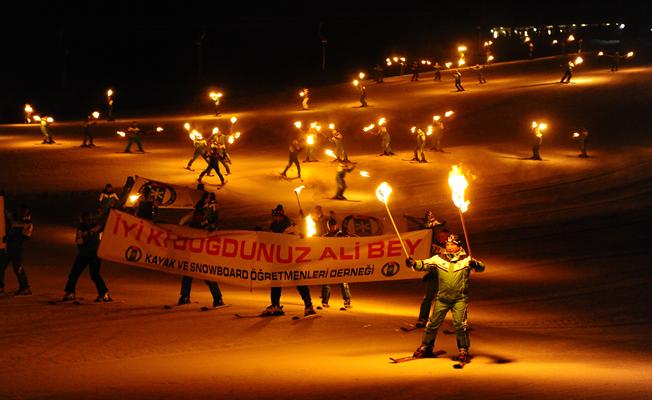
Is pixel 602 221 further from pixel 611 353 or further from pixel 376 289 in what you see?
pixel 611 353

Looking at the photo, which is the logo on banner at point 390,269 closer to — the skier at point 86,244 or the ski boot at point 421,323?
the ski boot at point 421,323

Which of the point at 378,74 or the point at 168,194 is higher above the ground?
the point at 378,74

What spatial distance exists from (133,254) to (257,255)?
6.11 feet

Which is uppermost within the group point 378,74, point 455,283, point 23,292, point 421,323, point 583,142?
point 378,74

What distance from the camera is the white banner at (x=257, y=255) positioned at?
12.7 metres

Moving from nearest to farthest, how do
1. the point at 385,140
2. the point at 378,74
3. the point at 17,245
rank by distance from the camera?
the point at 17,245, the point at 385,140, the point at 378,74

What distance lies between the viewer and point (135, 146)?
3572 cm

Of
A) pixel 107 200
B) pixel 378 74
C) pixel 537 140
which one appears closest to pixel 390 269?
pixel 107 200

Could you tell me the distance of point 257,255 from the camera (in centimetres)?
1279

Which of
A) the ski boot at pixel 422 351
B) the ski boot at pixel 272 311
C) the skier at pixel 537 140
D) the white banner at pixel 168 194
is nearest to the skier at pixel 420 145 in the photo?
the skier at pixel 537 140

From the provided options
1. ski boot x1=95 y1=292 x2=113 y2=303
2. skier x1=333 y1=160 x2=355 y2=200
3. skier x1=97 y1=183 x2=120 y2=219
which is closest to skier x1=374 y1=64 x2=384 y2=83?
skier x1=333 y1=160 x2=355 y2=200

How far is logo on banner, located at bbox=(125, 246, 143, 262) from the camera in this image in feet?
42.0

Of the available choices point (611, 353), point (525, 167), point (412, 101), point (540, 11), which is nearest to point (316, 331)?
point (611, 353)

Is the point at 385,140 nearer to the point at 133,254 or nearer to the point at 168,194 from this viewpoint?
the point at 168,194
